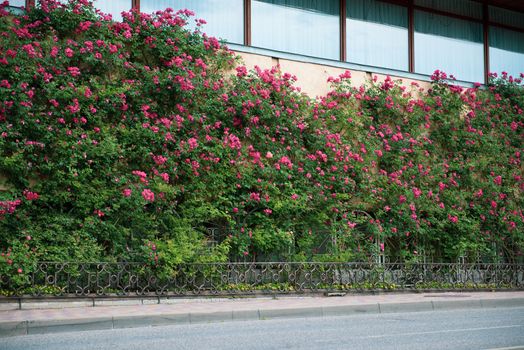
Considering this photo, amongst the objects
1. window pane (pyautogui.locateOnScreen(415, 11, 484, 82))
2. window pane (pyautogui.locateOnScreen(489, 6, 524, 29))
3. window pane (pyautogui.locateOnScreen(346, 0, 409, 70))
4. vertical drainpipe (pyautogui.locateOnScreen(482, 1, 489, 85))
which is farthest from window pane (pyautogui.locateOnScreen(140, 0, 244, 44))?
window pane (pyautogui.locateOnScreen(489, 6, 524, 29))

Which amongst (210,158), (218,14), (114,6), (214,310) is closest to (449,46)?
(218,14)

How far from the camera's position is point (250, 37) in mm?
18578

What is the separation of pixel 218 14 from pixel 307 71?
2.79 m

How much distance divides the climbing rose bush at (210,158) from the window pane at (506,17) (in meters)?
3.49

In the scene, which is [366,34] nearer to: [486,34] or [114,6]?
[486,34]

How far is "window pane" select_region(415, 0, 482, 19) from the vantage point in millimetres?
21984

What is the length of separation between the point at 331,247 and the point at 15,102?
8.01 meters

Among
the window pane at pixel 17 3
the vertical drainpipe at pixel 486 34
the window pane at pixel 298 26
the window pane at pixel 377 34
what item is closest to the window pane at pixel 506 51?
the vertical drainpipe at pixel 486 34

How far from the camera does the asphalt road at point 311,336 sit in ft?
28.5

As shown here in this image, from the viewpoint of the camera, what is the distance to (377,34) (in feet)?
69.1

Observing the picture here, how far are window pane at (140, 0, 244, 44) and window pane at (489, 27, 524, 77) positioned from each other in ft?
30.1

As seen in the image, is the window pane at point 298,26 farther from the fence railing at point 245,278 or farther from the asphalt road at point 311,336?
the asphalt road at point 311,336

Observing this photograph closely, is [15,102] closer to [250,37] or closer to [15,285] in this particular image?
[15,285]

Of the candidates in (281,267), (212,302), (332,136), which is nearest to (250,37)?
(332,136)
